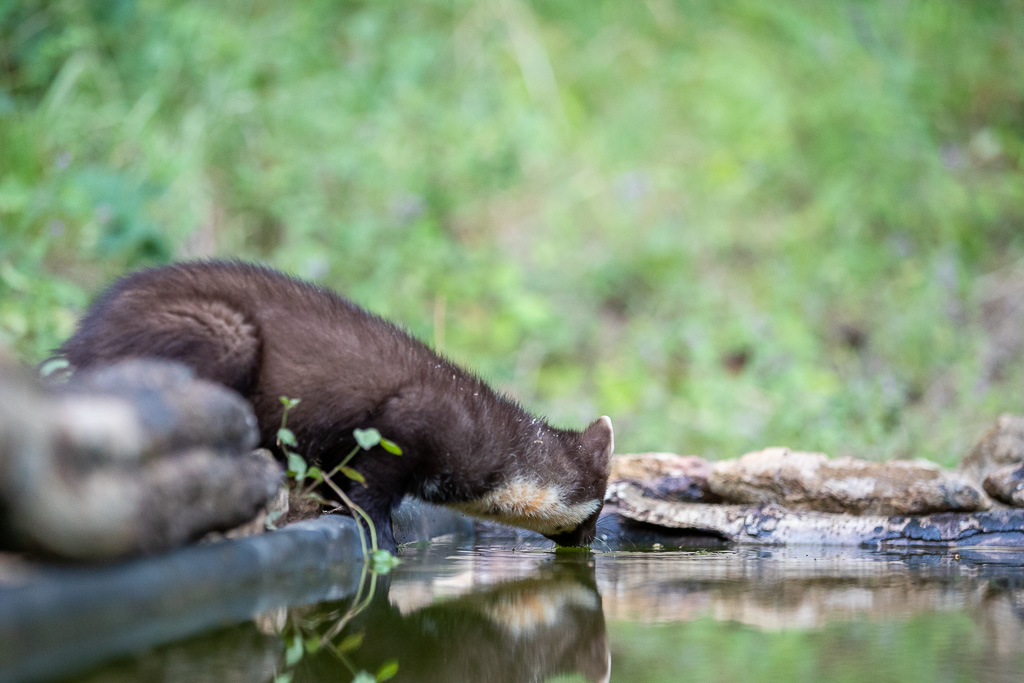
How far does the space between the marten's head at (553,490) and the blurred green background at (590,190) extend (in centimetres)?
232

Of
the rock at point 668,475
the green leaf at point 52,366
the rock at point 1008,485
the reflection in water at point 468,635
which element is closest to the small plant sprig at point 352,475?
the reflection in water at point 468,635

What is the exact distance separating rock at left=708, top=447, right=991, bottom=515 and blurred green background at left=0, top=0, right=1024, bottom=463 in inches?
72.7

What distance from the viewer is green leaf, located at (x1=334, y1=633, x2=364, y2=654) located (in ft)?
6.86

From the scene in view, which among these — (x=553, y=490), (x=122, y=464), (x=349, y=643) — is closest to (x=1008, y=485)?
(x=553, y=490)

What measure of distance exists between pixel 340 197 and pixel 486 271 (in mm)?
1318

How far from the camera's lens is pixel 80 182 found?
6.69 meters

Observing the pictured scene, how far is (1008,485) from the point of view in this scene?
4.12 m

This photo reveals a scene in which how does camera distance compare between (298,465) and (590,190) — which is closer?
(298,465)

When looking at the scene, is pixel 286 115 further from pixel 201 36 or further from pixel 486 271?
pixel 486 271

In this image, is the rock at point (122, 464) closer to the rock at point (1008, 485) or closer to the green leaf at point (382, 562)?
the green leaf at point (382, 562)

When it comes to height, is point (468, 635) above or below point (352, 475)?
below

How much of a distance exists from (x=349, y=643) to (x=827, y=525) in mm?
2599

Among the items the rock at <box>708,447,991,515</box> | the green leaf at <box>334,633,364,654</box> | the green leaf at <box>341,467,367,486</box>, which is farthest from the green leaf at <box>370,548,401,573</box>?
the rock at <box>708,447,991,515</box>

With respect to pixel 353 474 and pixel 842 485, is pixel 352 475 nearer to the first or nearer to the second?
pixel 353 474
